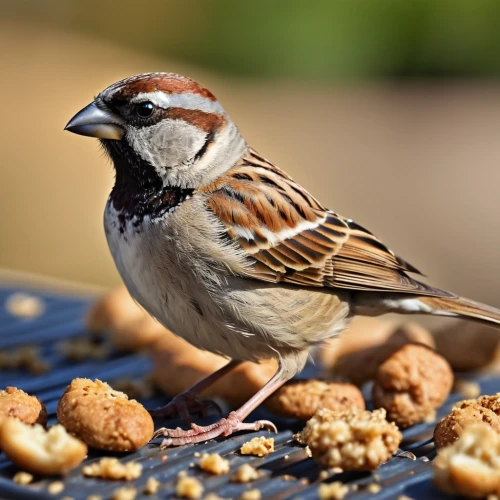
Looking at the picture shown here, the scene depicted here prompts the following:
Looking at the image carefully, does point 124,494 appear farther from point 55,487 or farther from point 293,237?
point 293,237

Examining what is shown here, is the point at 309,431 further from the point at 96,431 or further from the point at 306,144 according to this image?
the point at 306,144

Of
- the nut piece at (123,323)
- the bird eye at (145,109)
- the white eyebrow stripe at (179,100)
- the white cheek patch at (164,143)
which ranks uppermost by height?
the white eyebrow stripe at (179,100)

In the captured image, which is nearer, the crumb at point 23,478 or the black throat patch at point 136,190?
the crumb at point 23,478

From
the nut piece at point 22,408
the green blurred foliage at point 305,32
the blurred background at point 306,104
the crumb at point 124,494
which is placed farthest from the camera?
the green blurred foliage at point 305,32

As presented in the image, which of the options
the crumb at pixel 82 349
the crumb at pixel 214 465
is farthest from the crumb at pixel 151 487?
the crumb at pixel 82 349

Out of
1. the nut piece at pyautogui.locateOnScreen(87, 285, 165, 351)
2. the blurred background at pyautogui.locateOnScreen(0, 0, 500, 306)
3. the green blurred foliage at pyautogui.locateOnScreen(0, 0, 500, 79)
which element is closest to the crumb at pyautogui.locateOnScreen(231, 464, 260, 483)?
the nut piece at pyautogui.locateOnScreen(87, 285, 165, 351)

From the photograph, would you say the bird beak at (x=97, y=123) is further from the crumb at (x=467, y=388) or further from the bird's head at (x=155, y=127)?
the crumb at (x=467, y=388)

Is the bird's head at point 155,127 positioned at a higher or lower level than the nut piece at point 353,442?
higher
